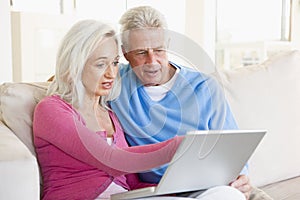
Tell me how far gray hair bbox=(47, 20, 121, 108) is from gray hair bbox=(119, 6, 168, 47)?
116mm

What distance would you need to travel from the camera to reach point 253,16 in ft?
14.1

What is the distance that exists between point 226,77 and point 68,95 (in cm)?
66

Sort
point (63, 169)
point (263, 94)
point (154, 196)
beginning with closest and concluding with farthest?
point (154, 196), point (63, 169), point (263, 94)

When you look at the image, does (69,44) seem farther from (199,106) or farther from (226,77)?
(226,77)

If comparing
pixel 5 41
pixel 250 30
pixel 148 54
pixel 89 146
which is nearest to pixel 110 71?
pixel 148 54

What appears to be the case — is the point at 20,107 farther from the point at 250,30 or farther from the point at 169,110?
the point at 250,30

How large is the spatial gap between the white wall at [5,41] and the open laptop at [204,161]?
1961 mm

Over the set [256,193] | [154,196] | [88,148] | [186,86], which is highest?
[186,86]

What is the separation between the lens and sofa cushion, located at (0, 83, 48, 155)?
1.42 meters

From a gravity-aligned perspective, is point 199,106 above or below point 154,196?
above

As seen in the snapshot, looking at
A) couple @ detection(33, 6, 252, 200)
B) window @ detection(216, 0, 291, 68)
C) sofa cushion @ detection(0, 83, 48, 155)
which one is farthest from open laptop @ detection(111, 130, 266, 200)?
window @ detection(216, 0, 291, 68)

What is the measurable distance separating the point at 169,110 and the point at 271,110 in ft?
1.47

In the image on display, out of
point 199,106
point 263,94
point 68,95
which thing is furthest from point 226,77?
point 68,95

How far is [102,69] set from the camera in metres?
1.41
